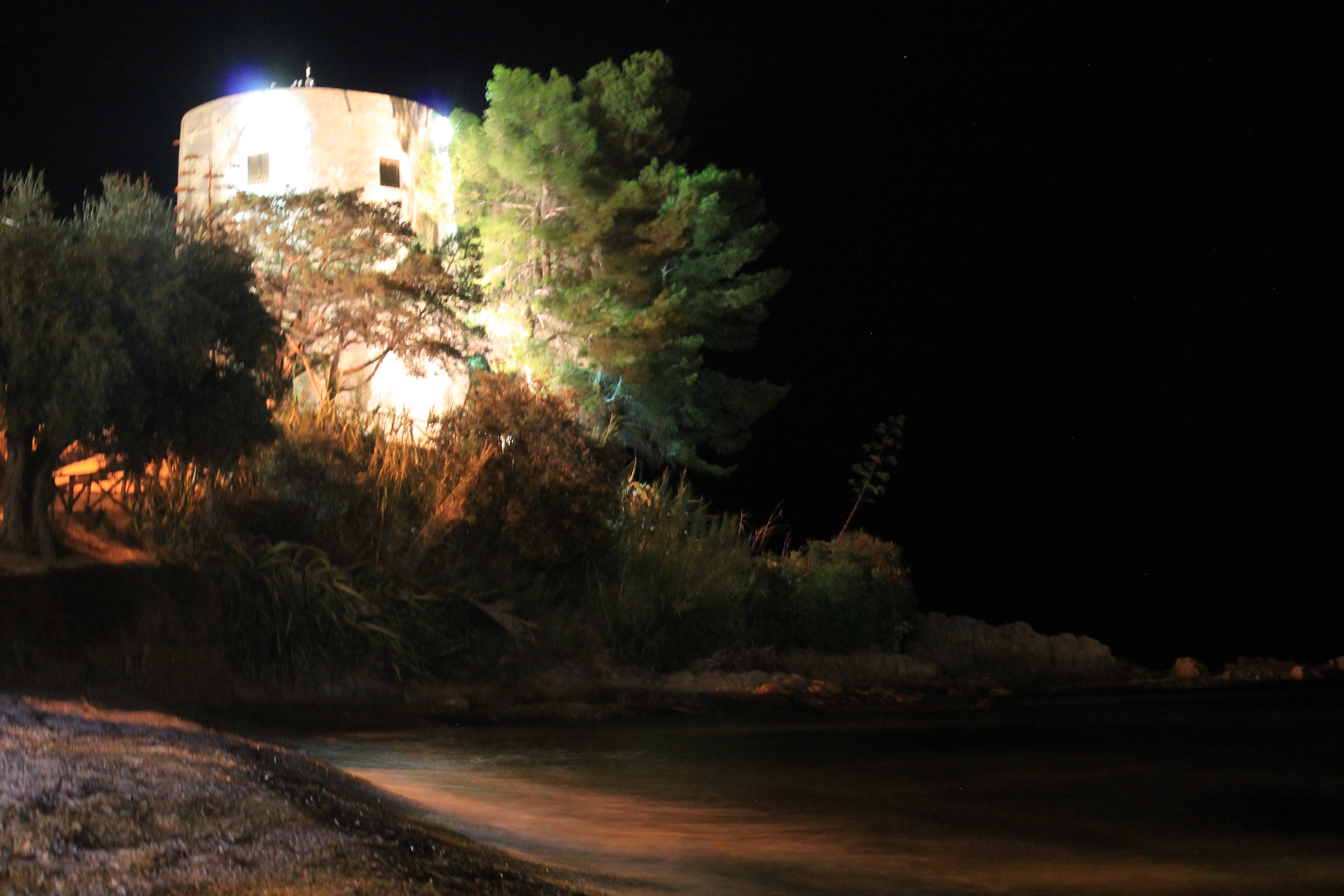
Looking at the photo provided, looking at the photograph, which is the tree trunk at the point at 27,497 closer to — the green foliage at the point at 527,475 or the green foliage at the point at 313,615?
the green foliage at the point at 313,615

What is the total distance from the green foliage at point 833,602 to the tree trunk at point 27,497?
1068 cm

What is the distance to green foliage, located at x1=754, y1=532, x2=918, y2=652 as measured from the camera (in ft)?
69.1

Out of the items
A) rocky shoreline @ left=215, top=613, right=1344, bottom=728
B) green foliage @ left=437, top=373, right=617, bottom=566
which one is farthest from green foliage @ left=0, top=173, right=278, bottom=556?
green foliage @ left=437, top=373, right=617, bottom=566

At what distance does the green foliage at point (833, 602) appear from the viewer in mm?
21047

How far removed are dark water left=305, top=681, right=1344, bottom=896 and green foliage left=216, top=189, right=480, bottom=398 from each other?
7.74m

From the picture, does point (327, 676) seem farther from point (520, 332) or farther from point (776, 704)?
point (520, 332)

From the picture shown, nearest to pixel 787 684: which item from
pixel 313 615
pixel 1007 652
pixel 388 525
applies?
pixel 388 525

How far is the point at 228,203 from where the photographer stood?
61.5 feet

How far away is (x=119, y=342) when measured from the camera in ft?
40.5

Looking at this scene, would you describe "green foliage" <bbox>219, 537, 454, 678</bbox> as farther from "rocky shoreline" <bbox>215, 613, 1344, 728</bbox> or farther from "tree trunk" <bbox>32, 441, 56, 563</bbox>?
"tree trunk" <bbox>32, 441, 56, 563</bbox>

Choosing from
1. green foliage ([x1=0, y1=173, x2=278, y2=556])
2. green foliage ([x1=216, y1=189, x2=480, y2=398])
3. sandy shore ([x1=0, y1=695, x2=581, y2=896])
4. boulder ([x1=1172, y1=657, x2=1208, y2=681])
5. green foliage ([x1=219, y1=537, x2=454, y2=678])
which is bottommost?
boulder ([x1=1172, y1=657, x2=1208, y2=681])

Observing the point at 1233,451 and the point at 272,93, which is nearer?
the point at 272,93

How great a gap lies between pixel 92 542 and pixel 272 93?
11.7 meters

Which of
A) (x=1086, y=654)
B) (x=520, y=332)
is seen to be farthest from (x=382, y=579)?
(x=1086, y=654)
